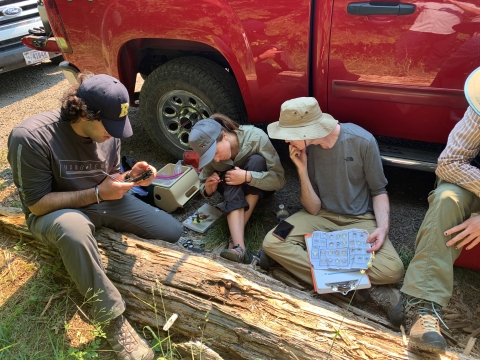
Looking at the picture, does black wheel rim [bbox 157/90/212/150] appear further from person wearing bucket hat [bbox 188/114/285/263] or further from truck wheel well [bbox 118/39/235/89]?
person wearing bucket hat [bbox 188/114/285/263]

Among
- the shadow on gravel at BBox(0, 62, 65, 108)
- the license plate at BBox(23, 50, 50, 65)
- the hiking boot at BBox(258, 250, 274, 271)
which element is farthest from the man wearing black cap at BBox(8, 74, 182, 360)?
the shadow on gravel at BBox(0, 62, 65, 108)

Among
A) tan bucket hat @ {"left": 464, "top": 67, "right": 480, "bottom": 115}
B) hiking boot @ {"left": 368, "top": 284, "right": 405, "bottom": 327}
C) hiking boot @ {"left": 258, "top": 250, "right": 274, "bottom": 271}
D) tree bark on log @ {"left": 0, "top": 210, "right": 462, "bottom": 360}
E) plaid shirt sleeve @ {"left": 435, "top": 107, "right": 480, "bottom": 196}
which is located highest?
tan bucket hat @ {"left": 464, "top": 67, "right": 480, "bottom": 115}

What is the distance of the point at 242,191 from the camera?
290 centimetres

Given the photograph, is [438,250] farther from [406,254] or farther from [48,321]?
[48,321]

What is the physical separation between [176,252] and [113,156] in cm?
81

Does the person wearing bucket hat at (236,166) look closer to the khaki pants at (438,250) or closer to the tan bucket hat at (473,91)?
the khaki pants at (438,250)

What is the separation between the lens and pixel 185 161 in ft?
11.4

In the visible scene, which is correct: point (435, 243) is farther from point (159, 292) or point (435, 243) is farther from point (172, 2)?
point (172, 2)

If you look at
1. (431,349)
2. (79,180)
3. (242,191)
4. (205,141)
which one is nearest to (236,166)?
(242,191)

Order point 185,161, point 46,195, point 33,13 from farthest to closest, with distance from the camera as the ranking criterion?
point 33,13
point 185,161
point 46,195

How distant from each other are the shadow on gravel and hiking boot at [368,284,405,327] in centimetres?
540

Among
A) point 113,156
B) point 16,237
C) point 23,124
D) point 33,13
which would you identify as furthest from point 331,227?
point 33,13

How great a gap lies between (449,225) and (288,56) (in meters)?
1.47

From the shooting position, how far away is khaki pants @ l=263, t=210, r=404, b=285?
2.34 m
